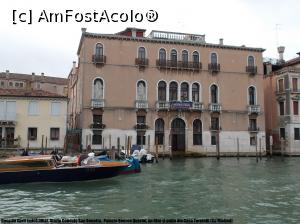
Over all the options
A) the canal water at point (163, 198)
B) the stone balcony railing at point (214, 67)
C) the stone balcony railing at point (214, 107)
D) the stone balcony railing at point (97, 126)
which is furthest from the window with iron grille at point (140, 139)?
the canal water at point (163, 198)

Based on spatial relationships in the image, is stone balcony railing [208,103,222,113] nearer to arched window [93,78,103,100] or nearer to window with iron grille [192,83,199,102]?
window with iron grille [192,83,199,102]

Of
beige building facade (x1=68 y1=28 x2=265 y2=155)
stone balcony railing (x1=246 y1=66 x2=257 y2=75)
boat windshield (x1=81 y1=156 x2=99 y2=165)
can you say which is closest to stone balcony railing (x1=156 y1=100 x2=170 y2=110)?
beige building facade (x1=68 y1=28 x2=265 y2=155)

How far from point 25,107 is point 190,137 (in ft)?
35.2

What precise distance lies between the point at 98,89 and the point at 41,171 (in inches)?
499

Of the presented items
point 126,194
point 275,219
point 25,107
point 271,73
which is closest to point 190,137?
point 271,73

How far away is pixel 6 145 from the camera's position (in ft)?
66.3

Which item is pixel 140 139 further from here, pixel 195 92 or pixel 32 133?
pixel 32 133

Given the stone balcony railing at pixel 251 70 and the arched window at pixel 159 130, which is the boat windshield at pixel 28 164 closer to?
the arched window at pixel 159 130

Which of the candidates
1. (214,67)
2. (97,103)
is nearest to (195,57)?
(214,67)

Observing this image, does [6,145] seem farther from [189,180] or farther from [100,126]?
[189,180]

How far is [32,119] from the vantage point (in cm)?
2098

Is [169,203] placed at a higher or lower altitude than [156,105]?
lower

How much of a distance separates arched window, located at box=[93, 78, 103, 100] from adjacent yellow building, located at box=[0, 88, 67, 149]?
3143 mm

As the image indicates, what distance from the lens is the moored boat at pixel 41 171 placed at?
11.7m
